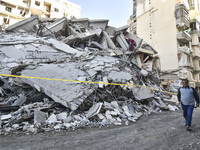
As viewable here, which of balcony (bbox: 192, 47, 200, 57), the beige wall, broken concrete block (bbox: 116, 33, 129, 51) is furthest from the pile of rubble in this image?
balcony (bbox: 192, 47, 200, 57)

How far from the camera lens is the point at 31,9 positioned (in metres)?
25.8

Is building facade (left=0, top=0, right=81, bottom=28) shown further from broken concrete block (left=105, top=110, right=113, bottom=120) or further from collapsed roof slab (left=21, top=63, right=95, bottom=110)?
broken concrete block (left=105, top=110, right=113, bottom=120)

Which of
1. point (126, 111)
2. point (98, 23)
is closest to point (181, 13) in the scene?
point (98, 23)

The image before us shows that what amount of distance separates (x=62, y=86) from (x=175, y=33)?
1816 centimetres

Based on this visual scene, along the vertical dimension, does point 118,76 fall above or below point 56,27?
below

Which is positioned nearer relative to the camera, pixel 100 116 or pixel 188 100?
pixel 188 100

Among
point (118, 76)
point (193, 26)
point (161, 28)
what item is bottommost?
point (118, 76)

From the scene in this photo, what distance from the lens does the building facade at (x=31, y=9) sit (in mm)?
22719

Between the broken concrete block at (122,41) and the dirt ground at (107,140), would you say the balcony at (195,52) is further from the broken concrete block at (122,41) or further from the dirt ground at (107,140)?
the dirt ground at (107,140)

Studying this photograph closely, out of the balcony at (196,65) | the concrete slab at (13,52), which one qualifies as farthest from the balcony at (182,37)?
the concrete slab at (13,52)

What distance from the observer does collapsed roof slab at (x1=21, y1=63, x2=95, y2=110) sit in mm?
3652

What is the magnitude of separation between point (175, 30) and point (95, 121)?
60.4ft

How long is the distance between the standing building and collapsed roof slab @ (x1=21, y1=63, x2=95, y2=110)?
1404 centimetres

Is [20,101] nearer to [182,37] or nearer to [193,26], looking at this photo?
[182,37]
